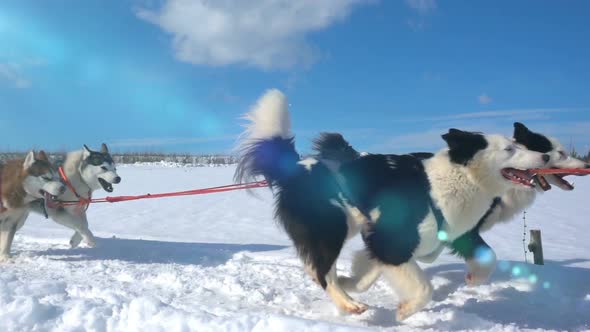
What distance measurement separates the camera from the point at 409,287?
9.80 ft

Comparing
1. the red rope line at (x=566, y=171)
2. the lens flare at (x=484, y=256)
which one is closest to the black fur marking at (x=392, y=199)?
the red rope line at (x=566, y=171)

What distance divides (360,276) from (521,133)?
2.03 m

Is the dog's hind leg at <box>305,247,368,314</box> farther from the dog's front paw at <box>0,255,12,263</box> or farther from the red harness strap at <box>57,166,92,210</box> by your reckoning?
the red harness strap at <box>57,166,92,210</box>

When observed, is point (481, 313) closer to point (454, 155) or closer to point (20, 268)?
point (454, 155)

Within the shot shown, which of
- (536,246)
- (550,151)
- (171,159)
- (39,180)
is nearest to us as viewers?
(550,151)

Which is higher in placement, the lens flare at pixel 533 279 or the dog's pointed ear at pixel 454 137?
the dog's pointed ear at pixel 454 137

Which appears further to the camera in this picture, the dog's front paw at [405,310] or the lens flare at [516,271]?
the lens flare at [516,271]

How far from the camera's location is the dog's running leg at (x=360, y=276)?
11.3 feet

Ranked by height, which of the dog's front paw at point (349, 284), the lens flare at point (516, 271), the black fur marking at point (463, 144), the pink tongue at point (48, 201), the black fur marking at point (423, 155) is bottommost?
the lens flare at point (516, 271)

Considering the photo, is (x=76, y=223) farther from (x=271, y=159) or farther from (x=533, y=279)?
(x=533, y=279)

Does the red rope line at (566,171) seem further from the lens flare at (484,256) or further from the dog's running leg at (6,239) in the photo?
the dog's running leg at (6,239)

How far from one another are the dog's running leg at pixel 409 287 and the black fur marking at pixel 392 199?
6cm

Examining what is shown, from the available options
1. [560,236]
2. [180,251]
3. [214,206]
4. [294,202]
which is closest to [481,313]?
[294,202]

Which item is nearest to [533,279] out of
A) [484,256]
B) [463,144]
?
[484,256]
